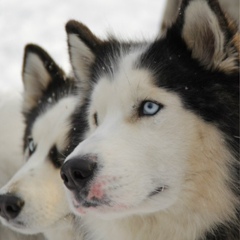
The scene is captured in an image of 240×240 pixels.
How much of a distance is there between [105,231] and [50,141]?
652 millimetres

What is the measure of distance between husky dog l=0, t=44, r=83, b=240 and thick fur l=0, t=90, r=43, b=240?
0.49ft

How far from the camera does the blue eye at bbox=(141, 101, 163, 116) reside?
1914mm

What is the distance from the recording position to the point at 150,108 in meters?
1.92

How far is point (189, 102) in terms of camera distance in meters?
1.92

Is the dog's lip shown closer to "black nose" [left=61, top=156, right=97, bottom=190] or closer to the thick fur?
"black nose" [left=61, top=156, right=97, bottom=190]

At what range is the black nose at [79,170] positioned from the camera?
175 centimetres

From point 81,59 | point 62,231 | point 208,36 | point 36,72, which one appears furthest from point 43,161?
point 208,36

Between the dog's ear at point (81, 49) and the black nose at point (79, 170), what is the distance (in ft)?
2.28

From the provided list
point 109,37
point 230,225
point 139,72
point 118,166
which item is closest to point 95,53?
point 109,37

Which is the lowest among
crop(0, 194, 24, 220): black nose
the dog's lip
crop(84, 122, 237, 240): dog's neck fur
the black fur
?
crop(84, 122, 237, 240): dog's neck fur

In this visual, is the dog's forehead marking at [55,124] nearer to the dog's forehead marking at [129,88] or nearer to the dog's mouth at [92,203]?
the dog's forehead marking at [129,88]

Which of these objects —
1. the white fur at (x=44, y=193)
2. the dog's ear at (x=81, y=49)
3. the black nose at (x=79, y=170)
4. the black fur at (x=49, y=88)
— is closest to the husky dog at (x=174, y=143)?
the black nose at (x=79, y=170)

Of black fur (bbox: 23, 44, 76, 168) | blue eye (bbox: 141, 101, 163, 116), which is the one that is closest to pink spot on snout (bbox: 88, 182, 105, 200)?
blue eye (bbox: 141, 101, 163, 116)

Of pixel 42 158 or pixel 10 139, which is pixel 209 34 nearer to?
pixel 42 158
